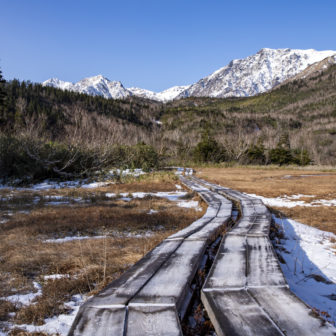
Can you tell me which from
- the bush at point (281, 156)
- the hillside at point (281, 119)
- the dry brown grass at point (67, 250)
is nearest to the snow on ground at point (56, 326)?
the dry brown grass at point (67, 250)

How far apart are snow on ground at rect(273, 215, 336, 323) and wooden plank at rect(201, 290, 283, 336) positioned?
75 cm

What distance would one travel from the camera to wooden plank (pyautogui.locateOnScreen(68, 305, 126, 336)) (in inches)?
54.2

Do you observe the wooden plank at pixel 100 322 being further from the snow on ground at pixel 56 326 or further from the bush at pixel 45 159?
the bush at pixel 45 159

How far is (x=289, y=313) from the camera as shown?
5.06ft

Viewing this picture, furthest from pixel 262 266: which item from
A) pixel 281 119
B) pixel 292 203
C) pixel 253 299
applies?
pixel 281 119

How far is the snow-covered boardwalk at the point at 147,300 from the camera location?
1416mm

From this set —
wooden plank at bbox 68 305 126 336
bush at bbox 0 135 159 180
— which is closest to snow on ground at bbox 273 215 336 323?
wooden plank at bbox 68 305 126 336

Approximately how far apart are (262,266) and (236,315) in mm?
969

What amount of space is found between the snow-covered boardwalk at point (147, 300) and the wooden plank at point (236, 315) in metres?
0.23

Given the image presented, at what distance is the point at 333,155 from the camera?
55500 mm

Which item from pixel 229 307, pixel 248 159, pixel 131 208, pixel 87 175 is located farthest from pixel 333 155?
pixel 229 307

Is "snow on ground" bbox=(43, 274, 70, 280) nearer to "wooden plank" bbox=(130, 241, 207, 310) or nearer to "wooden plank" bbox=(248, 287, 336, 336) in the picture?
"wooden plank" bbox=(130, 241, 207, 310)

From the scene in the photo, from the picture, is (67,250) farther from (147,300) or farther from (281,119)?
(281,119)

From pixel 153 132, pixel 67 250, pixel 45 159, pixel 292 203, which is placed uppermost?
pixel 153 132
